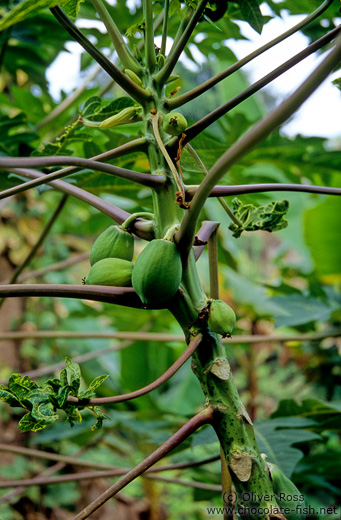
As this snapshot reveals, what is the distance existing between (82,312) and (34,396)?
1.29 meters

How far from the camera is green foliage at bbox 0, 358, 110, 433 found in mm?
463

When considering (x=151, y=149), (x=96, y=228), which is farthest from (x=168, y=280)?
(x=96, y=228)

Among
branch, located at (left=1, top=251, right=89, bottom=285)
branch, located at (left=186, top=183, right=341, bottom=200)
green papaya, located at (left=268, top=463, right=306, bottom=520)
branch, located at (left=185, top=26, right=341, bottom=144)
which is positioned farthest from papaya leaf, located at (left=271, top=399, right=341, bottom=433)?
branch, located at (left=1, top=251, right=89, bottom=285)

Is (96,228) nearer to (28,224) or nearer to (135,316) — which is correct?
(135,316)

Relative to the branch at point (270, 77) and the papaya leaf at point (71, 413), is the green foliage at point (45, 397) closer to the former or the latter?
the papaya leaf at point (71, 413)

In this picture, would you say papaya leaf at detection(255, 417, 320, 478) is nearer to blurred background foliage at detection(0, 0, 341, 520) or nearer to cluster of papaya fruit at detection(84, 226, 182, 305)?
blurred background foliage at detection(0, 0, 341, 520)

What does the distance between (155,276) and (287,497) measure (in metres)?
0.28

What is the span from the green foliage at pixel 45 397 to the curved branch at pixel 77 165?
206 millimetres

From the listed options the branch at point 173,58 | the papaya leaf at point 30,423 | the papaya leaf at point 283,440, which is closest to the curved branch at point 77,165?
the branch at point 173,58

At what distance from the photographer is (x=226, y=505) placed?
509 millimetres

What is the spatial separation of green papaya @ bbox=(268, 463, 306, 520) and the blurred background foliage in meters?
0.25

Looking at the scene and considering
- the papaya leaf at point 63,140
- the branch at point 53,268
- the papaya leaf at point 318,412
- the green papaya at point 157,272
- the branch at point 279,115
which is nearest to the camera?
the branch at point 279,115

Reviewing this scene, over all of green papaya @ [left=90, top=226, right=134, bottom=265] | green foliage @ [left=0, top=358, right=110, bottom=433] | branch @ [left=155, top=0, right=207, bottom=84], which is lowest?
green foliage @ [left=0, top=358, right=110, bottom=433]

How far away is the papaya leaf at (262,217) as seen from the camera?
54cm
